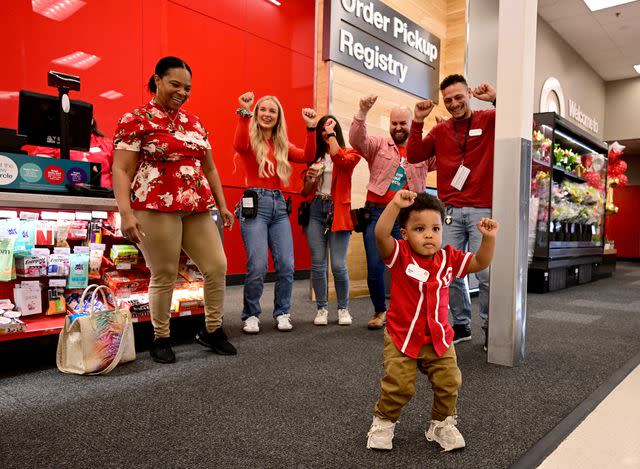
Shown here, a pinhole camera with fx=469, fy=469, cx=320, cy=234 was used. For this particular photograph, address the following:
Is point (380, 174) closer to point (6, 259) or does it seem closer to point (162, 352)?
point (162, 352)

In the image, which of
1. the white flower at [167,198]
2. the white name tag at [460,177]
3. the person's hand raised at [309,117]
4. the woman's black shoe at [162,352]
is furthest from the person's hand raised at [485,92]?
the woman's black shoe at [162,352]

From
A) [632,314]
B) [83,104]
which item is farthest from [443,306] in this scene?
[632,314]

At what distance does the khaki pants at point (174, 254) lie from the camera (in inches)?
84.7

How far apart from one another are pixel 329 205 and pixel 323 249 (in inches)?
11.8

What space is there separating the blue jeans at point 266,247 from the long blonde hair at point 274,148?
119 mm

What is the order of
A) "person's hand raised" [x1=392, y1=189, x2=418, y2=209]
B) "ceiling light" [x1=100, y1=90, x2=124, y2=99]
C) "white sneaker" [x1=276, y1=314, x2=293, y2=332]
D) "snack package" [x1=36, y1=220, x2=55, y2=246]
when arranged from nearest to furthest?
"person's hand raised" [x1=392, y1=189, x2=418, y2=209] → "snack package" [x1=36, y1=220, x2=55, y2=246] → "white sneaker" [x1=276, y1=314, x2=293, y2=332] → "ceiling light" [x1=100, y1=90, x2=124, y2=99]

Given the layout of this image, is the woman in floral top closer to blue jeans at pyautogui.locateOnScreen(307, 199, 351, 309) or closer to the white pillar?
blue jeans at pyautogui.locateOnScreen(307, 199, 351, 309)

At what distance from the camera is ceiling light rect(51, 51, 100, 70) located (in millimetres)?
4023

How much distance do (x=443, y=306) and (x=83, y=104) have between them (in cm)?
223

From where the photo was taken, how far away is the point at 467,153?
2.54 m

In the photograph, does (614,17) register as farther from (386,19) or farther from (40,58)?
(40,58)

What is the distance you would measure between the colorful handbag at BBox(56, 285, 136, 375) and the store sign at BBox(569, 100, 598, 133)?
889 cm

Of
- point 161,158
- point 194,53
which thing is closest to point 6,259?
point 161,158

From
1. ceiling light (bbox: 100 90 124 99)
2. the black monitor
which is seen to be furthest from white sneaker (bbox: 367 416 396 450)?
ceiling light (bbox: 100 90 124 99)
